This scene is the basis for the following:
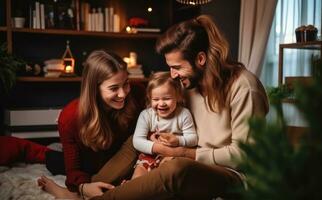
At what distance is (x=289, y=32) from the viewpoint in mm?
3678

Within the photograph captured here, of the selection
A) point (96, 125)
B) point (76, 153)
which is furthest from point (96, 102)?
point (76, 153)

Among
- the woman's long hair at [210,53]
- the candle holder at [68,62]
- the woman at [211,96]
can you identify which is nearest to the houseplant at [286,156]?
the woman at [211,96]

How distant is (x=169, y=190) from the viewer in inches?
62.0

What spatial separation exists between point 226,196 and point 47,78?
2550 millimetres

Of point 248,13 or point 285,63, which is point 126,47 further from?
point 285,63

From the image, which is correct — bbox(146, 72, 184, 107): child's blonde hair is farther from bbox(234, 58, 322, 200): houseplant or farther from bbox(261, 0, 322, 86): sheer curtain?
bbox(261, 0, 322, 86): sheer curtain

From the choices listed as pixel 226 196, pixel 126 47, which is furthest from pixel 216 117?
pixel 126 47

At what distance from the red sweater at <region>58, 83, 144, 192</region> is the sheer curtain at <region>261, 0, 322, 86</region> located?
1.83 metres

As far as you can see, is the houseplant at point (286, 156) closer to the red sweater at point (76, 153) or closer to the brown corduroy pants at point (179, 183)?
the brown corduroy pants at point (179, 183)

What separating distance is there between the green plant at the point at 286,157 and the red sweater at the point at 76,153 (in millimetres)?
1617

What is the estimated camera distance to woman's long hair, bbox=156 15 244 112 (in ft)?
5.97

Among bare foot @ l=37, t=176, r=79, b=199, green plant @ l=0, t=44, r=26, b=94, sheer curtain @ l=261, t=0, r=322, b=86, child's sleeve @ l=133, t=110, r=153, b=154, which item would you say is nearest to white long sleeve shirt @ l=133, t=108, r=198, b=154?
child's sleeve @ l=133, t=110, r=153, b=154

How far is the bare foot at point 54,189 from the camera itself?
77.5 inches

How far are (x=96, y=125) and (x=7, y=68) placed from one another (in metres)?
1.84
